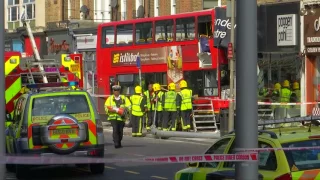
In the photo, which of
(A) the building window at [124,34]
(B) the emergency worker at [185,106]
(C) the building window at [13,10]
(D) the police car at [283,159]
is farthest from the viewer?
(C) the building window at [13,10]

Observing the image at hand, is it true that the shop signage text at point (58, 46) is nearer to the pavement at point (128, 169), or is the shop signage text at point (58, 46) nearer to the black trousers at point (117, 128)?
the pavement at point (128, 169)

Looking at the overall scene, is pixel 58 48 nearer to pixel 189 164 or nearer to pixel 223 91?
pixel 223 91

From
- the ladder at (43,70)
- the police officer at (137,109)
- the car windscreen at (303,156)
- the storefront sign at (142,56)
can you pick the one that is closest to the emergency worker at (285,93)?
the storefront sign at (142,56)

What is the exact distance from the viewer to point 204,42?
2930 cm

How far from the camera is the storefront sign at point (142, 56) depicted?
3117 cm

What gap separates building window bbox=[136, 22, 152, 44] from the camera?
3206cm

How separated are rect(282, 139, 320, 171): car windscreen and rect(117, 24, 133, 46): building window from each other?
24184 millimetres

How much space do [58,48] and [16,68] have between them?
2707cm

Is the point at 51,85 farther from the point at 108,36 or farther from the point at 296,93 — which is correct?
the point at 108,36

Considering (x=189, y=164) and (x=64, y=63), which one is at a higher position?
(x=64, y=63)

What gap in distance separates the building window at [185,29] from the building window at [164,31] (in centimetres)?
38

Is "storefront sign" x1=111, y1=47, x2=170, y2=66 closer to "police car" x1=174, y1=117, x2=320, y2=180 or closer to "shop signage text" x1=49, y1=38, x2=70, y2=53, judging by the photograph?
"shop signage text" x1=49, y1=38, x2=70, y2=53

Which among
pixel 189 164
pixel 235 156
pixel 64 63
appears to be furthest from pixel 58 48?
pixel 235 156

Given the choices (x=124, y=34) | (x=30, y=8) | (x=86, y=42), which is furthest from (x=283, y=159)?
(x=30, y=8)
